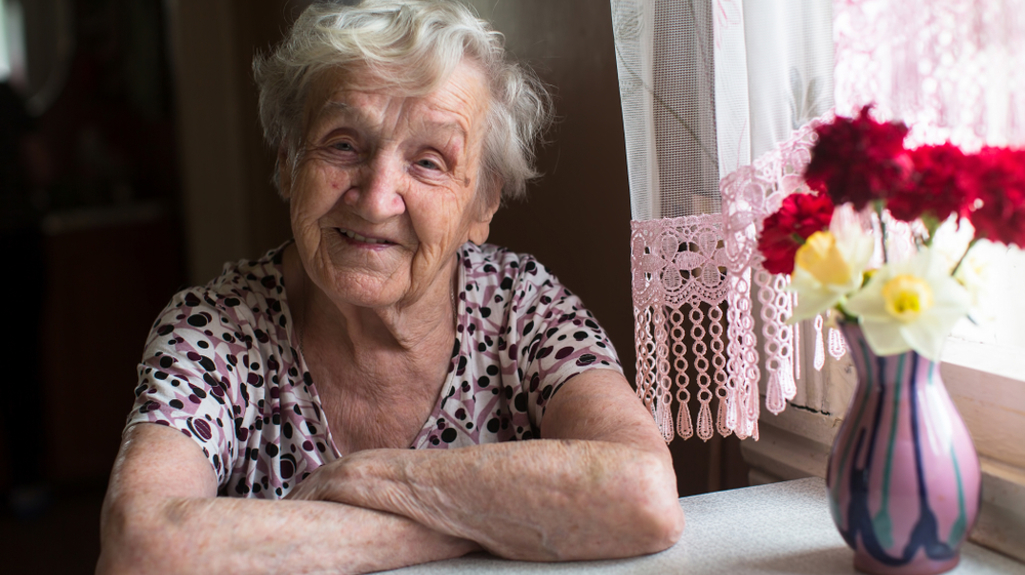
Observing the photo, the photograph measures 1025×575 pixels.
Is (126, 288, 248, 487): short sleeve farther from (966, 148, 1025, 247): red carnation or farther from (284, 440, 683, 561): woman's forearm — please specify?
(966, 148, 1025, 247): red carnation

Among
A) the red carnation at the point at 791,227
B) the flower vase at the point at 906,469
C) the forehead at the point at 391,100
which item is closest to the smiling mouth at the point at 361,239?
the forehead at the point at 391,100

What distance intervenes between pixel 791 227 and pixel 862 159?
0.41ft

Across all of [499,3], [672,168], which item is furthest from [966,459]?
[499,3]

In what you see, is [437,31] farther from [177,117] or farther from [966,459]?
[177,117]

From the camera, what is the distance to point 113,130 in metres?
3.91

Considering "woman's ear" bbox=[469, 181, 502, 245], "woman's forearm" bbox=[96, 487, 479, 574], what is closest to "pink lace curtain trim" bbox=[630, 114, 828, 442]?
"woman's ear" bbox=[469, 181, 502, 245]

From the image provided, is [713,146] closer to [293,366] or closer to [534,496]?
[534,496]

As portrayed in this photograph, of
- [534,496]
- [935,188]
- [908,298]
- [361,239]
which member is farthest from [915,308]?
[361,239]

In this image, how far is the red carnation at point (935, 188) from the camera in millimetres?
767

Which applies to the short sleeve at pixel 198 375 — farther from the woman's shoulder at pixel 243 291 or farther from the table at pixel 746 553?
the table at pixel 746 553

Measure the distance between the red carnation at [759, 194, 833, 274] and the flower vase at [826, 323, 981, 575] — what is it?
101 millimetres

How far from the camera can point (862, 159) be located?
2.54ft

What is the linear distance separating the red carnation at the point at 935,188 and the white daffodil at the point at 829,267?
0.04 m

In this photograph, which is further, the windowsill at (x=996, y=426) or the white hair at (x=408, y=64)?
the white hair at (x=408, y=64)
